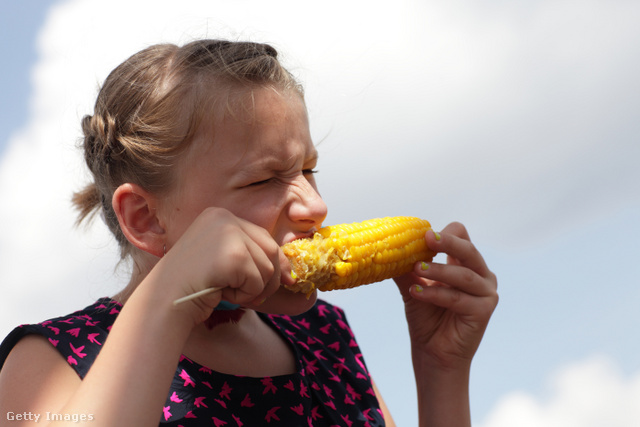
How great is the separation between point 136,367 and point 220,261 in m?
0.36

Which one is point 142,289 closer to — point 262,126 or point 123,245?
point 262,126

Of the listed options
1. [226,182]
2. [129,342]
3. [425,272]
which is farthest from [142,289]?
[425,272]

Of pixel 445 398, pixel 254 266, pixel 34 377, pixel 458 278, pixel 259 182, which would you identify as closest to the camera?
pixel 254 266

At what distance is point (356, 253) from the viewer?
7.07 feet

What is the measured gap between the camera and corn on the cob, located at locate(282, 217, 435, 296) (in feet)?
6.57

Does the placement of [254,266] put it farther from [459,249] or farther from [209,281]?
[459,249]

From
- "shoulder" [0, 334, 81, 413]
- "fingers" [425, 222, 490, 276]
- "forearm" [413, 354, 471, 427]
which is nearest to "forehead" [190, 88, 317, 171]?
"fingers" [425, 222, 490, 276]

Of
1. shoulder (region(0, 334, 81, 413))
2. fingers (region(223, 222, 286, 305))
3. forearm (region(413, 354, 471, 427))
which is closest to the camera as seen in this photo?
fingers (region(223, 222, 286, 305))

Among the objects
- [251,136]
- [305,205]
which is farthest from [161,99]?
[305,205]

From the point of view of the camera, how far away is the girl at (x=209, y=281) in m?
1.62

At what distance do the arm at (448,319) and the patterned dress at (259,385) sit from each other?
264 mm

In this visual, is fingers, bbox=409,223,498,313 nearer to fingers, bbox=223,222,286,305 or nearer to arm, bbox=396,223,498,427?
arm, bbox=396,223,498,427

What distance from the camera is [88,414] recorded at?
1.51 meters

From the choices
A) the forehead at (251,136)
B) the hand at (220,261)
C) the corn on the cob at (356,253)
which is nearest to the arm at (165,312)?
the hand at (220,261)
